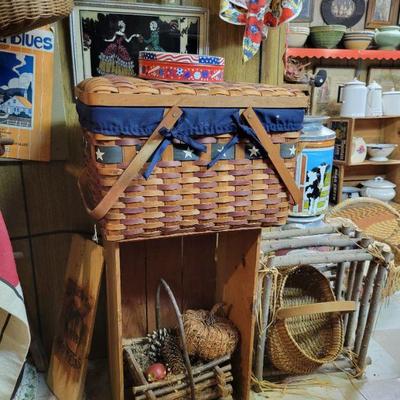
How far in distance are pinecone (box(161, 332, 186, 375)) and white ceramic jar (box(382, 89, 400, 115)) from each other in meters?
2.21

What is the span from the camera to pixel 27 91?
112 centimetres

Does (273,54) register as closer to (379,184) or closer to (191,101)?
(191,101)

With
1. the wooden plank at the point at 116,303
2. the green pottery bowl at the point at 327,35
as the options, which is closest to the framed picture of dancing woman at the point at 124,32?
the wooden plank at the point at 116,303

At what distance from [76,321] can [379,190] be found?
7.69 feet

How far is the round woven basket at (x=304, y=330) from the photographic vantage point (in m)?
1.26

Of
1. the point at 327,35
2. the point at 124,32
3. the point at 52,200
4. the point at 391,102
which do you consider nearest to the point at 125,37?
the point at 124,32

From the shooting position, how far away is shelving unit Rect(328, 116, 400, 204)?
2.69 meters

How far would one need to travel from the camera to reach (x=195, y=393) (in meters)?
1.16

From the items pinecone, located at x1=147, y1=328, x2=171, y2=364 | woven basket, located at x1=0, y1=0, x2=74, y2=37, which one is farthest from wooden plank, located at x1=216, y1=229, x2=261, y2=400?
woven basket, located at x1=0, y1=0, x2=74, y2=37

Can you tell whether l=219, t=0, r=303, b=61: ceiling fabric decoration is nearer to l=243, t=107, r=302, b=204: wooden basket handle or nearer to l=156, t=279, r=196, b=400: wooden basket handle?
l=243, t=107, r=302, b=204: wooden basket handle

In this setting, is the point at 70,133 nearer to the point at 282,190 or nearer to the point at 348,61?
the point at 282,190

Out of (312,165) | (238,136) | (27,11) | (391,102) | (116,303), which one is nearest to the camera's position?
(27,11)

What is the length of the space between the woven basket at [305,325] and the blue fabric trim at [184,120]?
52 centimetres

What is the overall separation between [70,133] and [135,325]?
2.06 ft
